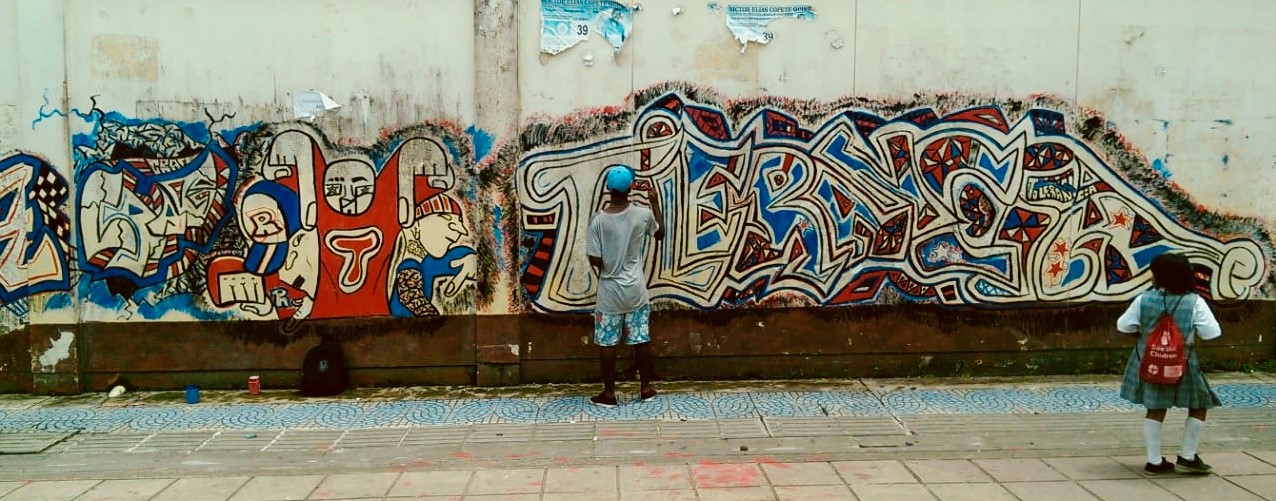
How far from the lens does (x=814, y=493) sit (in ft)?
14.6

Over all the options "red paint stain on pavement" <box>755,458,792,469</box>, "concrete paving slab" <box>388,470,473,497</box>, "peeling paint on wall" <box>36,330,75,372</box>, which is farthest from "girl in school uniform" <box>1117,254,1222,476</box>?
"peeling paint on wall" <box>36,330,75,372</box>

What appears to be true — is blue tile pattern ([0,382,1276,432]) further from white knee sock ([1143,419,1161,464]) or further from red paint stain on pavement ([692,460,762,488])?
white knee sock ([1143,419,1161,464])

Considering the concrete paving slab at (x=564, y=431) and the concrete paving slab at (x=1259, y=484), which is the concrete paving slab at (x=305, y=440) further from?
the concrete paving slab at (x=1259, y=484)

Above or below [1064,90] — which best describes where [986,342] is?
below

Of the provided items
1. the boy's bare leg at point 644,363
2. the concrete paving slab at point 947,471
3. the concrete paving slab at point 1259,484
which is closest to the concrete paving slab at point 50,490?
the boy's bare leg at point 644,363

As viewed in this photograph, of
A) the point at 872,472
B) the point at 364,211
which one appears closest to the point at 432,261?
the point at 364,211

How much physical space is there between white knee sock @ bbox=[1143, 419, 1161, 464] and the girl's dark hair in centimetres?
74

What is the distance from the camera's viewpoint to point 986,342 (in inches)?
269

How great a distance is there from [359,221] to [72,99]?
2.29 meters

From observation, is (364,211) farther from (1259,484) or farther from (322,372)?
(1259,484)

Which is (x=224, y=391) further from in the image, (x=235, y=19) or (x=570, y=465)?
(x=570, y=465)

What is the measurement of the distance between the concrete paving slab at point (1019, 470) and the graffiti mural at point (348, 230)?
3.89 meters

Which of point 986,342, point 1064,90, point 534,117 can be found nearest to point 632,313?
point 534,117

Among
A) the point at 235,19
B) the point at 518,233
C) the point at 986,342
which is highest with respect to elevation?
the point at 235,19
